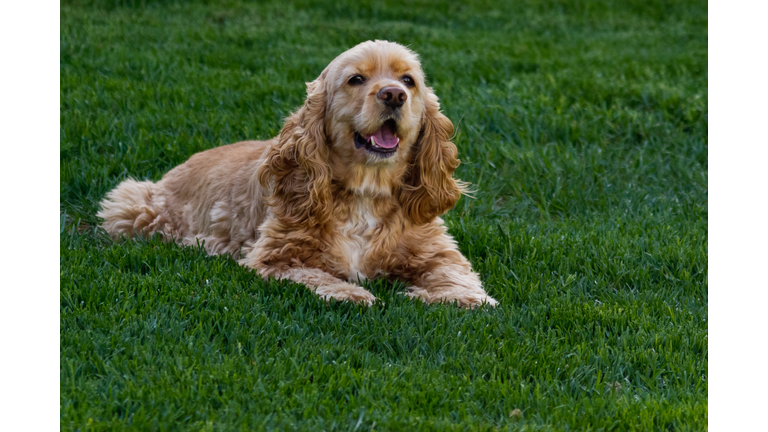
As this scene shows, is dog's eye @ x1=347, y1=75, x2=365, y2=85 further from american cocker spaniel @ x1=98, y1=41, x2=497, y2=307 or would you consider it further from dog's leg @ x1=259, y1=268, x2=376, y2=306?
dog's leg @ x1=259, y1=268, x2=376, y2=306

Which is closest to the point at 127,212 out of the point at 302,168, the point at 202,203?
the point at 202,203

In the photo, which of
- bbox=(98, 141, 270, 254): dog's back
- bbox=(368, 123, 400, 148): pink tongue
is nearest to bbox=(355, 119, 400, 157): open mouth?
bbox=(368, 123, 400, 148): pink tongue

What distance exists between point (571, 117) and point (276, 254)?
407cm

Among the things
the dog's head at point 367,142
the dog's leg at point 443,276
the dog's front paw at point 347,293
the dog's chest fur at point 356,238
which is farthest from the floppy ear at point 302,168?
the dog's leg at point 443,276

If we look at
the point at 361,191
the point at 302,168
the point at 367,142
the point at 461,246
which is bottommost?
the point at 461,246

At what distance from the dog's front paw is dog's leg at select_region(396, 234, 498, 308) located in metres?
0.30

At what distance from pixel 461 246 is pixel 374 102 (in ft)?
5.08

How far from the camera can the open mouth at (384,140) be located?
4363 mm

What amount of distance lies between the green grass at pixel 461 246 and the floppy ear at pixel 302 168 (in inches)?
18.7

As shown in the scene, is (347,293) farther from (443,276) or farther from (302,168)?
(302,168)

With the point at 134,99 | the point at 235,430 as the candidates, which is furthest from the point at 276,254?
the point at 134,99

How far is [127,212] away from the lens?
18.2 feet

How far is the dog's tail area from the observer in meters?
5.52

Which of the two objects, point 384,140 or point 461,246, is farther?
point 461,246
